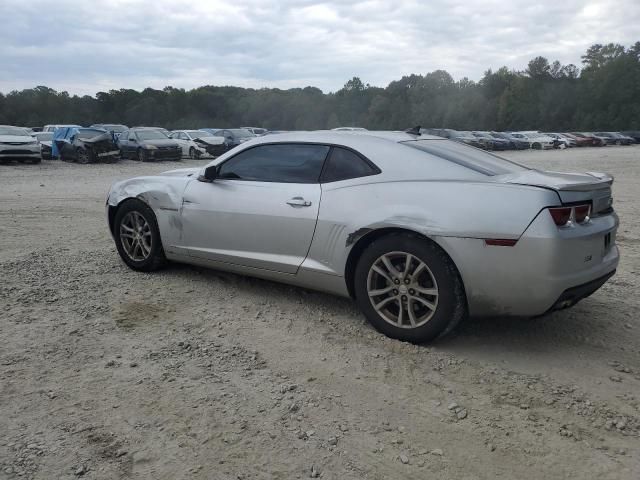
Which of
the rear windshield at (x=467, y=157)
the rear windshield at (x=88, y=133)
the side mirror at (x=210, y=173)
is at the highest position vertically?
the rear windshield at (x=467, y=157)

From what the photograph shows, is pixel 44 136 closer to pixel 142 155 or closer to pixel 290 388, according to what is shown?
pixel 142 155

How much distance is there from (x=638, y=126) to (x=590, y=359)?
8097 centimetres

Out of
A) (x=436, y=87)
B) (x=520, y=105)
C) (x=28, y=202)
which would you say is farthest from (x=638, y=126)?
(x=28, y=202)

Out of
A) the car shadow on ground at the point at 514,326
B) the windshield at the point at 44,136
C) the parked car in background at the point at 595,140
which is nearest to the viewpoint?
the car shadow on ground at the point at 514,326

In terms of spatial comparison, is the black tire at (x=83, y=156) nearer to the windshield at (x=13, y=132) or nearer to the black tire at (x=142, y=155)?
the windshield at (x=13, y=132)

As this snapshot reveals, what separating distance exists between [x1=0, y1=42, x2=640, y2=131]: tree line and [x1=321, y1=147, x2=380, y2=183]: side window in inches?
3097

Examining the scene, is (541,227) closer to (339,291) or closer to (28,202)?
(339,291)

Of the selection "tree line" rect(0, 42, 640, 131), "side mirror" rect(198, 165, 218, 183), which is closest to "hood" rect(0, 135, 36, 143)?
"side mirror" rect(198, 165, 218, 183)

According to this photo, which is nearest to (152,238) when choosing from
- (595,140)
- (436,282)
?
(436,282)

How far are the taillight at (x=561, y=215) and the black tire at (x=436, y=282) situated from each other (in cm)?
64

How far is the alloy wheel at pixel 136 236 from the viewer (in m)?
5.36

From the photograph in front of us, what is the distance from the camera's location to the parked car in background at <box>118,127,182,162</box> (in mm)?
23766

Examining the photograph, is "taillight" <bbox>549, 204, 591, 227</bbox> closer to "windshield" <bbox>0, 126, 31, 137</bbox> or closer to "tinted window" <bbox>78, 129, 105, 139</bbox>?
"tinted window" <bbox>78, 129, 105, 139</bbox>

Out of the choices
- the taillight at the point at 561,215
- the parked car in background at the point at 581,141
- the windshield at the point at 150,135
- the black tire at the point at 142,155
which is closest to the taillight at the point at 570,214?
the taillight at the point at 561,215
